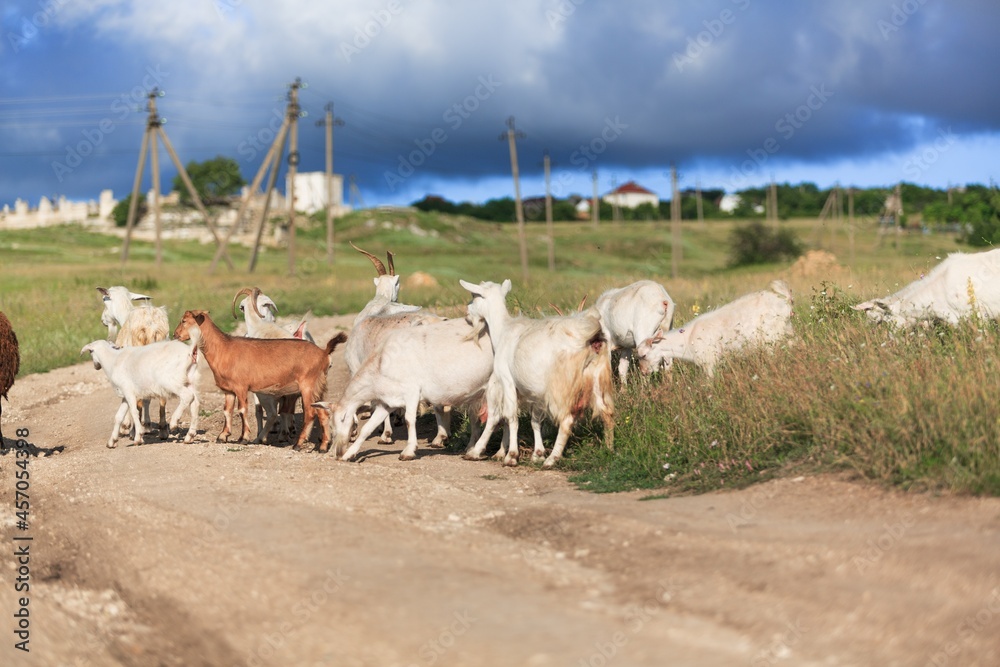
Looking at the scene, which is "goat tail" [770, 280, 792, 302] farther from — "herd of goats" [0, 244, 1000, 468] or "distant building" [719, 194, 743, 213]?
"distant building" [719, 194, 743, 213]

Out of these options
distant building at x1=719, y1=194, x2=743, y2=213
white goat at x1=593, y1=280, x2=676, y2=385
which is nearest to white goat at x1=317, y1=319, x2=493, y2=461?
white goat at x1=593, y1=280, x2=676, y2=385

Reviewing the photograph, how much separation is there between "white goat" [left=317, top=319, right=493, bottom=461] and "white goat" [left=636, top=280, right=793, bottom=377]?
2.19 m

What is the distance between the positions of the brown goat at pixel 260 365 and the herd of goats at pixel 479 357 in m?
0.02

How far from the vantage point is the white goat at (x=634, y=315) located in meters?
12.3

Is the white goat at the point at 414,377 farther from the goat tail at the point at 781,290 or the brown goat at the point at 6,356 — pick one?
the brown goat at the point at 6,356

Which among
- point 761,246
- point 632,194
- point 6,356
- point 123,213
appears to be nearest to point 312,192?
point 123,213

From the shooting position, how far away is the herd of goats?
9828 millimetres

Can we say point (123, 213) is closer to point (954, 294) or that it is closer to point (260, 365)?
point (260, 365)

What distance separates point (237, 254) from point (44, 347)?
147 feet

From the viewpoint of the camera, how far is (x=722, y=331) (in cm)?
1160

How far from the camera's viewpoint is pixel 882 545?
5.83 m

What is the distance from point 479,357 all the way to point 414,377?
71 cm

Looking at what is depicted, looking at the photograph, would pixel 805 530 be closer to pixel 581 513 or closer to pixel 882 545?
pixel 882 545

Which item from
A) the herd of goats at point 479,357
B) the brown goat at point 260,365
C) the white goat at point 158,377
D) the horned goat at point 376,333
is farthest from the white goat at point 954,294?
the white goat at point 158,377
